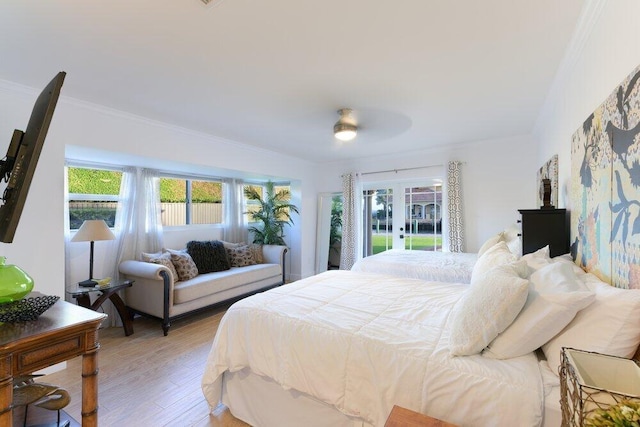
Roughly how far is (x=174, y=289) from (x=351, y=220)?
3283 millimetres

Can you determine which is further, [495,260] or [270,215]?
[270,215]

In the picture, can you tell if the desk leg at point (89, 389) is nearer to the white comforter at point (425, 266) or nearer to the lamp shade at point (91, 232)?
the lamp shade at point (91, 232)

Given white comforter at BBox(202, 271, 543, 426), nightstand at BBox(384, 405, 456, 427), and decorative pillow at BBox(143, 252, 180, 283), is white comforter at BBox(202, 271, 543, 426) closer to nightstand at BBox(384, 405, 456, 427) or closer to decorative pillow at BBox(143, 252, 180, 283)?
nightstand at BBox(384, 405, 456, 427)

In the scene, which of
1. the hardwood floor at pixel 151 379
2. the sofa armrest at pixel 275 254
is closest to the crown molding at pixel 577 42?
the hardwood floor at pixel 151 379

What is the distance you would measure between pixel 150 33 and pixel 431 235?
15.1ft

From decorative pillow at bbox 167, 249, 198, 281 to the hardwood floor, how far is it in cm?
63

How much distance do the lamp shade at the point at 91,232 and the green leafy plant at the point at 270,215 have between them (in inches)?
102

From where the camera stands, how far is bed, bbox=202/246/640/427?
1.11m

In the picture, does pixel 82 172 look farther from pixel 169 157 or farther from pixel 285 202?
pixel 285 202

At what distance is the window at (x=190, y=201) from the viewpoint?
178 inches

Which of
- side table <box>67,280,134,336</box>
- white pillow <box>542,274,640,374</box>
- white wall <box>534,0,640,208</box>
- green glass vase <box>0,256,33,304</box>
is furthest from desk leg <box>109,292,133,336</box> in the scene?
white wall <box>534,0,640,208</box>

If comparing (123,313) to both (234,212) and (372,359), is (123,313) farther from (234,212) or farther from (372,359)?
(372,359)

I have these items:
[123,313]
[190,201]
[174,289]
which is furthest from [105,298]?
[190,201]

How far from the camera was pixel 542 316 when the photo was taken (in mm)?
1221
